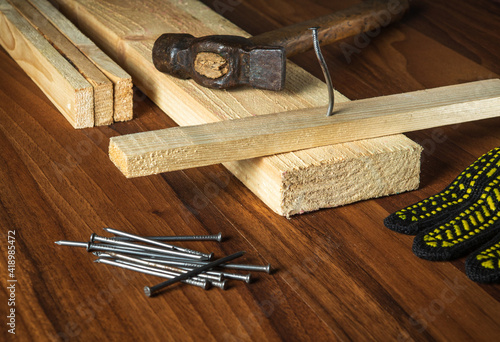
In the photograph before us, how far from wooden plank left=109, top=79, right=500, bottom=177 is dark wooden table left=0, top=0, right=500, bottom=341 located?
19cm

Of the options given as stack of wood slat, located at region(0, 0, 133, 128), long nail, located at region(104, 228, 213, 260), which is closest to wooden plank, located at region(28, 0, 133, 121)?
stack of wood slat, located at region(0, 0, 133, 128)

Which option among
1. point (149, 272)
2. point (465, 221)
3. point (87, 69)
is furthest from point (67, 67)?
point (465, 221)

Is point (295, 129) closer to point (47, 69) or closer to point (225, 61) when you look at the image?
Result: point (225, 61)

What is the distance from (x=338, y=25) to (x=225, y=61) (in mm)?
679

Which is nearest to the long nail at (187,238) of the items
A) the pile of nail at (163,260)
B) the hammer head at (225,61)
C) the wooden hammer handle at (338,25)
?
the pile of nail at (163,260)

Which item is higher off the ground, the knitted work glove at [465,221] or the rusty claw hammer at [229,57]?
the rusty claw hammer at [229,57]

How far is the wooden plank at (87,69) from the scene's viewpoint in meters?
2.15

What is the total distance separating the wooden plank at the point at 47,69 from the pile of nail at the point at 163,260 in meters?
0.60

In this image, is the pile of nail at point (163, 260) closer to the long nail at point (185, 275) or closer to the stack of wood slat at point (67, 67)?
the long nail at point (185, 275)

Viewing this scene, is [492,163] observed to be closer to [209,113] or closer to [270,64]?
[270,64]

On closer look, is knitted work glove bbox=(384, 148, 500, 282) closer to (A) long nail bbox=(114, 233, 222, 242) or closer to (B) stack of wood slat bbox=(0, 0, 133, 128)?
(A) long nail bbox=(114, 233, 222, 242)

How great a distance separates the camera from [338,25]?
2.56 m

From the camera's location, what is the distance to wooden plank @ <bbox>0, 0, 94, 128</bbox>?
2.15 m

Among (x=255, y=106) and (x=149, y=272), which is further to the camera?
(x=255, y=106)
